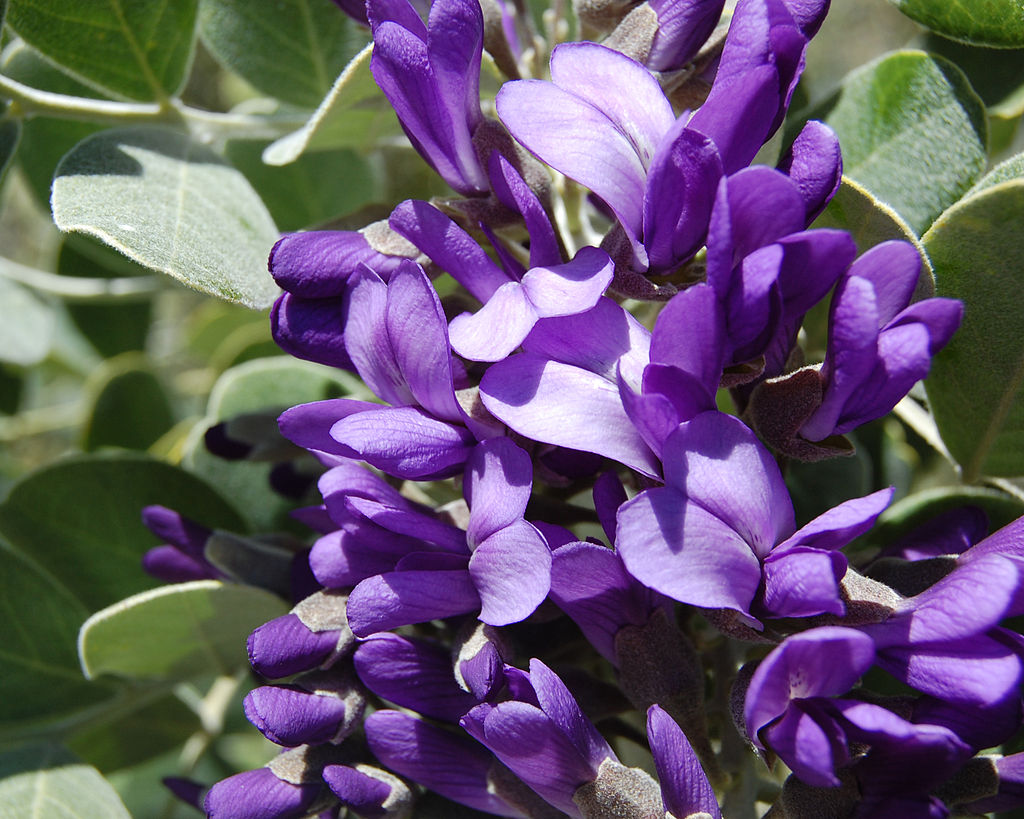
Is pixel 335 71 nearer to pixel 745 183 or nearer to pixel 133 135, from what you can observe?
pixel 133 135

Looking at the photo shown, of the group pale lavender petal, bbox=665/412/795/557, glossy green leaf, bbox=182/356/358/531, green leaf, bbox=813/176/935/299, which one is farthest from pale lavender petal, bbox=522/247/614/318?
glossy green leaf, bbox=182/356/358/531

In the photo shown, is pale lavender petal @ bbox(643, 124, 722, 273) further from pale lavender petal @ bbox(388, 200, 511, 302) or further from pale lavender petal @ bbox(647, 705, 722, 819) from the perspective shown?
pale lavender petal @ bbox(647, 705, 722, 819)

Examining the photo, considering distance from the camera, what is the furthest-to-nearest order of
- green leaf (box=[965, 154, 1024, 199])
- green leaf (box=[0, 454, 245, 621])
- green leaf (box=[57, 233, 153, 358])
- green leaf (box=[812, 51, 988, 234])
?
1. green leaf (box=[57, 233, 153, 358])
2. green leaf (box=[0, 454, 245, 621])
3. green leaf (box=[812, 51, 988, 234])
4. green leaf (box=[965, 154, 1024, 199])

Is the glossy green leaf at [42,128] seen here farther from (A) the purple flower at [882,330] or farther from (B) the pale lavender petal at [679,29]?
(A) the purple flower at [882,330]

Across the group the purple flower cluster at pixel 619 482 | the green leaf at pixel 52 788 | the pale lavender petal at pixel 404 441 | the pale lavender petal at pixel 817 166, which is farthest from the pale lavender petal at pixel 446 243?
the green leaf at pixel 52 788

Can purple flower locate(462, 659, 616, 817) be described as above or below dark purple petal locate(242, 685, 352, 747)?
above

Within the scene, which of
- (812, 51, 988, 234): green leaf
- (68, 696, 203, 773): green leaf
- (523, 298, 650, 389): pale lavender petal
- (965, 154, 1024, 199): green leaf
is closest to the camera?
(523, 298, 650, 389): pale lavender petal

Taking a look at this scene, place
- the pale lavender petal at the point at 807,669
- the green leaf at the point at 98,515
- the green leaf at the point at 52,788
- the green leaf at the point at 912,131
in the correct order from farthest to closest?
the green leaf at the point at 98,515 → the green leaf at the point at 52,788 → the green leaf at the point at 912,131 → the pale lavender petal at the point at 807,669

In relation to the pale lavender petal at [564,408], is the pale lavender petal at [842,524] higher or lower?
lower

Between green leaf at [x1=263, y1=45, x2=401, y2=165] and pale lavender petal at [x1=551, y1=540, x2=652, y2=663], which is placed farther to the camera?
green leaf at [x1=263, y1=45, x2=401, y2=165]
